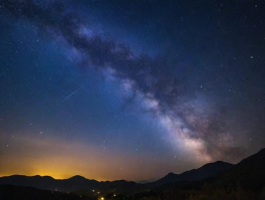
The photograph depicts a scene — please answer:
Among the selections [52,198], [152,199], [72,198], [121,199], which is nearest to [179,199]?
[152,199]

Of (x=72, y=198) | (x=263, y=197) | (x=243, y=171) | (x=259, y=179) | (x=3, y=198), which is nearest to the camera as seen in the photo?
(x=263, y=197)

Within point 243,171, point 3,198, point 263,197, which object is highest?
point 243,171

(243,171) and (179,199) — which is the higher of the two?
(243,171)

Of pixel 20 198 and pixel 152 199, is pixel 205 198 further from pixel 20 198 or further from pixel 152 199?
pixel 20 198

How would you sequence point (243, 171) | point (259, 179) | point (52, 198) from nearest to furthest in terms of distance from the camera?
point (52, 198)
point (259, 179)
point (243, 171)

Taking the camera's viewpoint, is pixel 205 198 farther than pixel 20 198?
No

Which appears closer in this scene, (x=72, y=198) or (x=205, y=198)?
(x=205, y=198)

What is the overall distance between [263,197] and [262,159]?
231 ft

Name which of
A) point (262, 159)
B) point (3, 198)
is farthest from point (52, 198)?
→ point (262, 159)

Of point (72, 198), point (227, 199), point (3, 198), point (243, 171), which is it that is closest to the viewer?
point (227, 199)

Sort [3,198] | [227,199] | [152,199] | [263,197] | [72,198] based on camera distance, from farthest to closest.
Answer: [152,199]
[72,198]
[3,198]
[263,197]
[227,199]

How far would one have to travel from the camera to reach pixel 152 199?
67250mm

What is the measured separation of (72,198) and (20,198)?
16.1 meters

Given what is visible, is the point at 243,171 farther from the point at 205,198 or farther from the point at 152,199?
the point at 205,198
